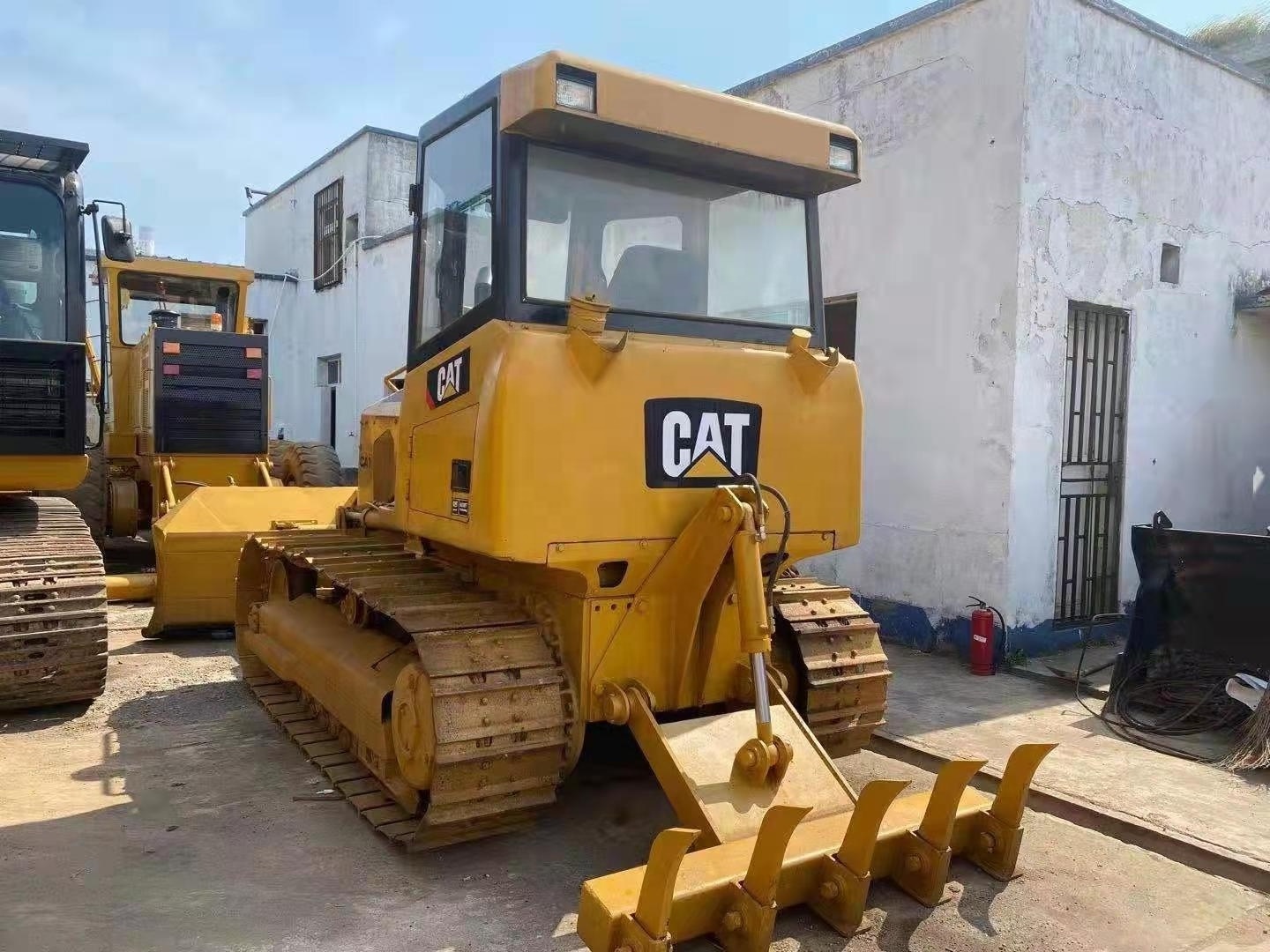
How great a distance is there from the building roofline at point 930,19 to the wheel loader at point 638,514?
442 centimetres

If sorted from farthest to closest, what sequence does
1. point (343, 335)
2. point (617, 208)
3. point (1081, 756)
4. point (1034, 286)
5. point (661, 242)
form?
point (343, 335) < point (1034, 286) < point (1081, 756) < point (661, 242) < point (617, 208)

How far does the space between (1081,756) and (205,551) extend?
6172 mm

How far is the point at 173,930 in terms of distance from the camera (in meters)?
3.30

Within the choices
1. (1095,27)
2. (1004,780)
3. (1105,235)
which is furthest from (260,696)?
(1095,27)

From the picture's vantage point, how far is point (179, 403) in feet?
32.9

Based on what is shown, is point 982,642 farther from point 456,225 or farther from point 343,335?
point 343,335

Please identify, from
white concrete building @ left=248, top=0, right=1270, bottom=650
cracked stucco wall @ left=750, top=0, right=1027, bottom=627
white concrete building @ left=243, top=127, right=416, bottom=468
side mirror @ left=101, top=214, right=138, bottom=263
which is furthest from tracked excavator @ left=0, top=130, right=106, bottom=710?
white concrete building @ left=243, top=127, right=416, bottom=468

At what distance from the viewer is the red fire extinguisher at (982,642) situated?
696 cm

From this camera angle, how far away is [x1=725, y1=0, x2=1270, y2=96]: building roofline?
304 inches

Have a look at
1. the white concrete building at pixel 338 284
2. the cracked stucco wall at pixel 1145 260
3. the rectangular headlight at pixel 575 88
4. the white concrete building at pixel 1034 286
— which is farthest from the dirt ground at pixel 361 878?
the white concrete building at pixel 338 284

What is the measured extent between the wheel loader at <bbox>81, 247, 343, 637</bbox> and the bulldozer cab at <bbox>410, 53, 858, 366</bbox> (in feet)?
15.8

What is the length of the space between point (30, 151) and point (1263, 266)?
33.5 feet

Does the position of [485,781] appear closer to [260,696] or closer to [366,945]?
[366,945]

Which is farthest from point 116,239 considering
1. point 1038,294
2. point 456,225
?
point 1038,294
